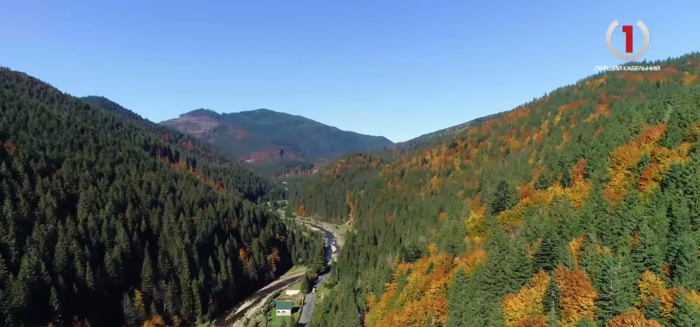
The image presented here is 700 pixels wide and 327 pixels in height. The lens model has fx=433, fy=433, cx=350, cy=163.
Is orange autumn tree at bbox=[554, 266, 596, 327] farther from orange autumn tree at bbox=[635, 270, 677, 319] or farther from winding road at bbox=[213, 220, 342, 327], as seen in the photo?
winding road at bbox=[213, 220, 342, 327]

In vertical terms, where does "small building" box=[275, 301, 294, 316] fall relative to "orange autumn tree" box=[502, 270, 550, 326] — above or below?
below

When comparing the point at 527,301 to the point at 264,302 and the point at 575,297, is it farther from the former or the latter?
the point at 264,302

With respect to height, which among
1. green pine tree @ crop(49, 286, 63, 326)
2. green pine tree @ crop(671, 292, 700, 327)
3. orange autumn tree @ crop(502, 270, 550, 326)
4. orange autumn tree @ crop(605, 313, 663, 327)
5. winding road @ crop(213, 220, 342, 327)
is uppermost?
green pine tree @ crop(671, 292, 700, 327)

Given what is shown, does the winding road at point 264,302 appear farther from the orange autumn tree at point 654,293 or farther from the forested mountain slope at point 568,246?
the orange autumn tree at point 654,293

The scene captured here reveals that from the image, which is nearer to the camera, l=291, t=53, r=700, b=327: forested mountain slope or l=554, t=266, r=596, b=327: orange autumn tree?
l=291, t=53, r=700, b=327: forested mountain slope

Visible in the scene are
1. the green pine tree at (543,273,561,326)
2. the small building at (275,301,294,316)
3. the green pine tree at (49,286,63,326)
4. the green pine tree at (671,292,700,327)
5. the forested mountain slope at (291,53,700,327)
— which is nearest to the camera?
the green pine tree at (671,292,700,327)

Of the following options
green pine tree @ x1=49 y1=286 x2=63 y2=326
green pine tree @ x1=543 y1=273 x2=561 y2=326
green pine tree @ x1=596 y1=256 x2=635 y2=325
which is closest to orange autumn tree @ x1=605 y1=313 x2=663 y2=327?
green pine tree @ x1=596 y1=256 x2=635 y2=325
